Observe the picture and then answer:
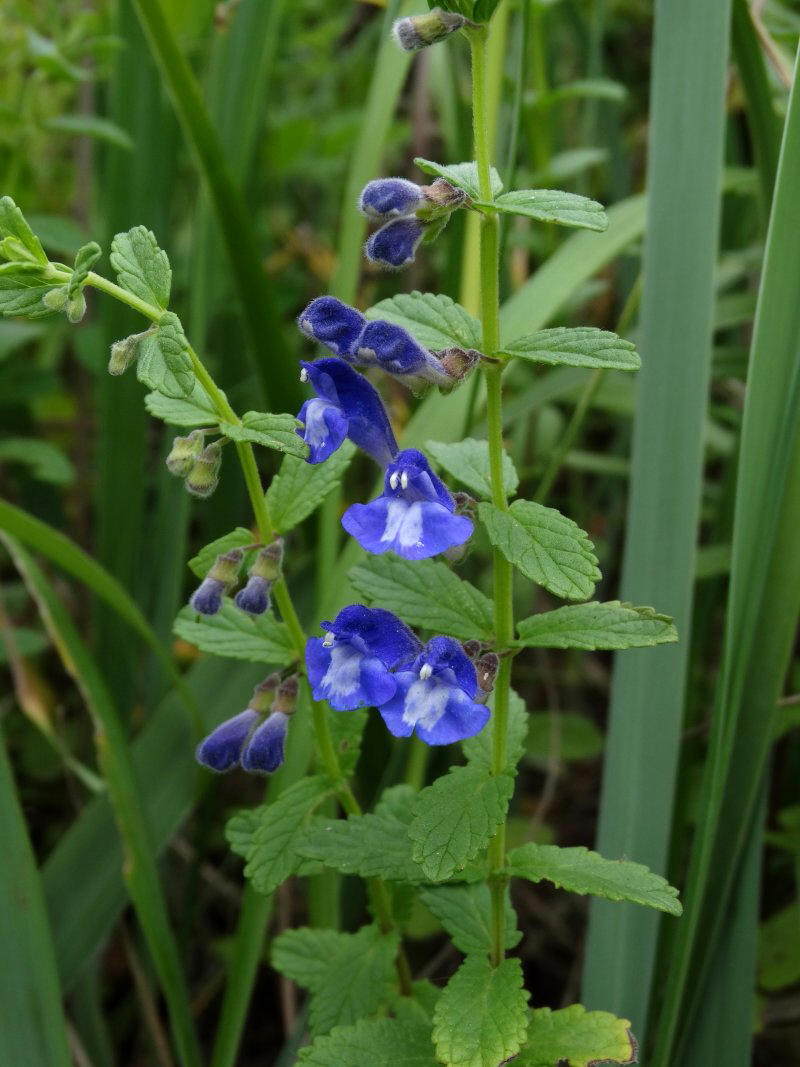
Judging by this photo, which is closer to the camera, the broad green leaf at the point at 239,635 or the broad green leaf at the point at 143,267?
the broad green leaf at the point at 143,267

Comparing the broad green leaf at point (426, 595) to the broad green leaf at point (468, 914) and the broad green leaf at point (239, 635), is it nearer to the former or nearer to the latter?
the broad green leaf at point (239, 635)

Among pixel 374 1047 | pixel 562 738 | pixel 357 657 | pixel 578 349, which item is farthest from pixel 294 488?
pixel 562 738

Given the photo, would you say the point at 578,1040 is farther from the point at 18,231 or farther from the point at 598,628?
the point at 18,231

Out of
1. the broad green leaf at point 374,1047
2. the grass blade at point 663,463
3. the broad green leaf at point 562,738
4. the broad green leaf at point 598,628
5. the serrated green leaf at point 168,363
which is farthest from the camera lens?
the broad green leaf at point 562,738

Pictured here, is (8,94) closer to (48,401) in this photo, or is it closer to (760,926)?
(48,401)

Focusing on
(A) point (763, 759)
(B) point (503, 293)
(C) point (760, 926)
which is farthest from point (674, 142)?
(C) point (760, 926)

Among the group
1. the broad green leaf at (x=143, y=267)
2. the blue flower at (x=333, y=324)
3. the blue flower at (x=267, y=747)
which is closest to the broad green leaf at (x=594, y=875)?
the blue flower at (x=267, y=747)

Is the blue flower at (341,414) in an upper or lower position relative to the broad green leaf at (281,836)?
upper
